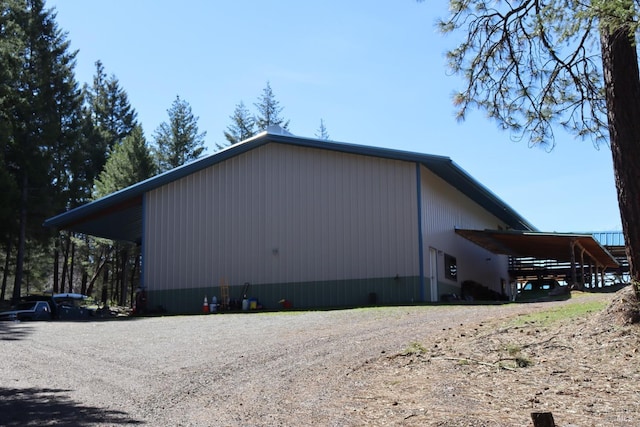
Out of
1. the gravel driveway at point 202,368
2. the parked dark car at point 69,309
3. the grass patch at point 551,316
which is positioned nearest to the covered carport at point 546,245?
the gravel driveway at point 202,368

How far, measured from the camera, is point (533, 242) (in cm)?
2634

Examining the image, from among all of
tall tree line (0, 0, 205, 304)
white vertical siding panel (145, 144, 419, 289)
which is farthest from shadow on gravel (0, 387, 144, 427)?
tall tree line (0, 0, 205, 304)

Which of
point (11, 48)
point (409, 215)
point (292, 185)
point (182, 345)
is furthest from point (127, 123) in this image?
point (182, 345)

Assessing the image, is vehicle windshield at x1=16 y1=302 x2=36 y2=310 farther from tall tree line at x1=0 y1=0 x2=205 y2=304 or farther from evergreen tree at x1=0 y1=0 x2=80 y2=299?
evergreen tree at x1=0 y1=0 x2=80 y2=299

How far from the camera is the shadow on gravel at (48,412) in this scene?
285 inches

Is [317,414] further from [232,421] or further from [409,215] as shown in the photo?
[409,215]

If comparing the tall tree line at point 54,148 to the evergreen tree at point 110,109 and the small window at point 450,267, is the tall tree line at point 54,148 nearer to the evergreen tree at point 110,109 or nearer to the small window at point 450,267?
the evergreen tree at point 110,109

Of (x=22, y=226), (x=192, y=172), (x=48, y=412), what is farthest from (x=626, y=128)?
(x=22, y=226)

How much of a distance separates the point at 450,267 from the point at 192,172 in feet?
33.4

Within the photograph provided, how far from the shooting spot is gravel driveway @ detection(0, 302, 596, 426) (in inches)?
301

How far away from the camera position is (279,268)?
23797 mm

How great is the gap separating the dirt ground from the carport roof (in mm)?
11400

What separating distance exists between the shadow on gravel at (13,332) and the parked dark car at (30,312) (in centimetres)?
558

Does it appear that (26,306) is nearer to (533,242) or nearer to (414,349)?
(414,349)
